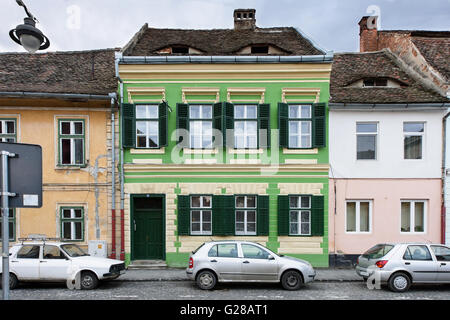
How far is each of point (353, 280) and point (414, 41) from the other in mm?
12125

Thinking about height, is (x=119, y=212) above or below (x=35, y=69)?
below

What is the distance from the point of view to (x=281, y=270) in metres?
9.02

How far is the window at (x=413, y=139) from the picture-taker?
12.5m

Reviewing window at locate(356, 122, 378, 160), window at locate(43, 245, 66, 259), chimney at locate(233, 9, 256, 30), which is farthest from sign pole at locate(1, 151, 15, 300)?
chimney at locate(233, 9, 256, 30)

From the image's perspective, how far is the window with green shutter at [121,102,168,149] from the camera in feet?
39.7

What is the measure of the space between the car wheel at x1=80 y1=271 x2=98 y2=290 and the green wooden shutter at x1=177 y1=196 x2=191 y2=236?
3.72 m

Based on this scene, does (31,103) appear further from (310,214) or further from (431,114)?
(431,114)

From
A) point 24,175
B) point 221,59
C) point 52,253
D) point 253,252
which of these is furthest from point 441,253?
point 52,253

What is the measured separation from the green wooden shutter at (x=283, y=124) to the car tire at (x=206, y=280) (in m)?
5.81

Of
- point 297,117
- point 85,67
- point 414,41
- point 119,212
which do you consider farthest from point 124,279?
point 414,41

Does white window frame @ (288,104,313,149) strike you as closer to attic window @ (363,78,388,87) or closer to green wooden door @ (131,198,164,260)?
attic window @ (363,78,388,87)

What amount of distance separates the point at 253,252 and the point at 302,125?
19.1 feet

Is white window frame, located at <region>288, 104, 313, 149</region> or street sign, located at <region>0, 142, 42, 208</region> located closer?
street sign, located at <region>0, 142, 42, 208</region>

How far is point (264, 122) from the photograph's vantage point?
1219cm
